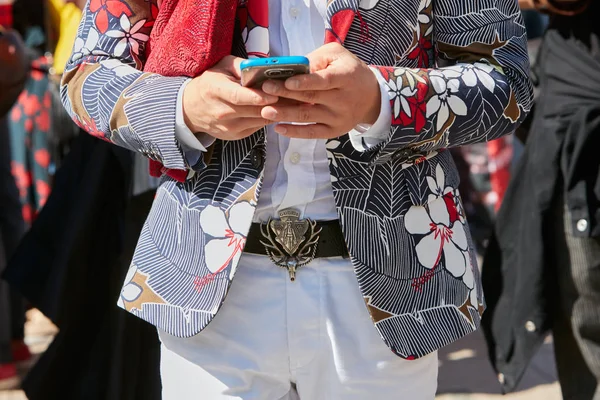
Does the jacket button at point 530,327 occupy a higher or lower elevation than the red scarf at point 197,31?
lower

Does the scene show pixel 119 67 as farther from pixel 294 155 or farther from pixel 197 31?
pixel 294 155

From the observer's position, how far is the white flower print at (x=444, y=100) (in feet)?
4.72

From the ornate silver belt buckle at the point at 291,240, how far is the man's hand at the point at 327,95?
0.22 metres

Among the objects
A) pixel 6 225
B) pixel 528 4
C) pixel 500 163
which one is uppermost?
pixel 528 4

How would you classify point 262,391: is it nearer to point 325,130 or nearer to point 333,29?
point 325,130

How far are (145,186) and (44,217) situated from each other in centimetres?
45

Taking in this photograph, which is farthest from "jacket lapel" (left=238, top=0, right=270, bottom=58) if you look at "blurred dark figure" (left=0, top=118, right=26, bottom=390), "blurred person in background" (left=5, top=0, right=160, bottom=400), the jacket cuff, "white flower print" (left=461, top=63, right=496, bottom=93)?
"blurred dark figure" (left=0, top=118, right=26, bottom=390)

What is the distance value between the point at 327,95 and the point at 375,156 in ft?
0.65

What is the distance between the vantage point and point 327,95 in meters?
1.28

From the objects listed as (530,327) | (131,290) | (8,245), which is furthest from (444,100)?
(8,245)

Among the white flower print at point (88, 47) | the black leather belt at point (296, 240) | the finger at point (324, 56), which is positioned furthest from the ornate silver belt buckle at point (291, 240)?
the white flower print at point (88, 47)

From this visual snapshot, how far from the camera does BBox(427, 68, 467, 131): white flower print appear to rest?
1439 mm

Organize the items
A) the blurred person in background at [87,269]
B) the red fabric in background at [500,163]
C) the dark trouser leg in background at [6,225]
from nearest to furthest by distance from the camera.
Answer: the blurred person in background at [87,269], the dark trouser leg in background at [6,225], the red fabric in background at [500,163]

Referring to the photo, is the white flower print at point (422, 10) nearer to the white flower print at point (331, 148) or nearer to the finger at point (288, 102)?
the white flower print at point (331, 148)
